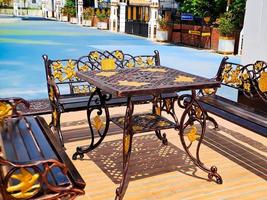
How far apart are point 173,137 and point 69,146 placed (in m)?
1.31

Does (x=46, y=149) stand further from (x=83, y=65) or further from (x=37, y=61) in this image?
(x=37, y=61)

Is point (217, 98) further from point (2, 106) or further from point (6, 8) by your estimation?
point (6, 8)

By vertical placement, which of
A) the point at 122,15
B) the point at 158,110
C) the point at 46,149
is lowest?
the point at 158,110

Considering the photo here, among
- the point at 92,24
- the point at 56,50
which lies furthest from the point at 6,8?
the point at 56,50

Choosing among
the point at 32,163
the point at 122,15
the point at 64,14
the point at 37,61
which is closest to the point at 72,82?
the point at 32,163

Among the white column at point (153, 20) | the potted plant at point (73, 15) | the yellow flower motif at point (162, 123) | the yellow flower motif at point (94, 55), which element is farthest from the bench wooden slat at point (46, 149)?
the potted plant at point (73, 15)

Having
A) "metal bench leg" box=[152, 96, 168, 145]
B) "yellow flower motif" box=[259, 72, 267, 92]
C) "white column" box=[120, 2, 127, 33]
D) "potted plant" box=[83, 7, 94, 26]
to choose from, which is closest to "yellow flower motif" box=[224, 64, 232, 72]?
"yellow flower motif" box=[259, 72, 267, 92]

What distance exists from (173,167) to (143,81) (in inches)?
37.7

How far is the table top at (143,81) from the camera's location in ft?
9.62

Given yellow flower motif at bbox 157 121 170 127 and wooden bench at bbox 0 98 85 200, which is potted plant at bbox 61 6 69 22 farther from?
wooden bench at bbox 0 98 85 200

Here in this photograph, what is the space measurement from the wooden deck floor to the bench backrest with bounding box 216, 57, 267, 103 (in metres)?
0.64

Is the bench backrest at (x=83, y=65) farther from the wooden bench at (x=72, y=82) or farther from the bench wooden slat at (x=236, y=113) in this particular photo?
the bench wooden slat at (x=236, y=113)

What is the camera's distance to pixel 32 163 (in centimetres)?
193

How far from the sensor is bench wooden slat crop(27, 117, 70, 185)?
83.2 inches
